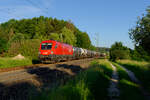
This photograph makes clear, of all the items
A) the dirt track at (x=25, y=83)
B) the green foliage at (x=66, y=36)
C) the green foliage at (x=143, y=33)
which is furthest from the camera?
the green foliage at (x=66, y=36)

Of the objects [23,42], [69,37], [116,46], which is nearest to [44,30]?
[69,37]

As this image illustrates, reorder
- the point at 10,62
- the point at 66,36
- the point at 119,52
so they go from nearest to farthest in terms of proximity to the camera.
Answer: the point at 10,62 < the point at 119,52 < the point at 66,36

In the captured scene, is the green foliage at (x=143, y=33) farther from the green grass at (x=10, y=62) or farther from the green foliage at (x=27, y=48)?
the green foliage at (x=27, y=48)

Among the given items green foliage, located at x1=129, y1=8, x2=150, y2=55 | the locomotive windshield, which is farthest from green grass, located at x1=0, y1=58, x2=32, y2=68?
green foliage, located at x1=129, y1=8, x2=150, y2=55

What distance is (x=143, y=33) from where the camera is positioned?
13.4m

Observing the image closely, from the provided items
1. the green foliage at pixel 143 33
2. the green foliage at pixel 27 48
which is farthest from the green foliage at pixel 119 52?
the green foliage at pixel 143 33

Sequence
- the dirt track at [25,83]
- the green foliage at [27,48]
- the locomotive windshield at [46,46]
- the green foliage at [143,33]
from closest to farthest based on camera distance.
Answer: the dirt track at [25,83]
the green foliage at [143,33]
the locomotive windshield at [46,46]
the green foliage at [27,48]

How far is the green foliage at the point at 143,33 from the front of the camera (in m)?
12.9

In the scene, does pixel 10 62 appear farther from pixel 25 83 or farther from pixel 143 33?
pixel 143 33

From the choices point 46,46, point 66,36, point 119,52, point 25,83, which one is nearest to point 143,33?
point 25,83

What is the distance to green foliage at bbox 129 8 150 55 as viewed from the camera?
1285cm

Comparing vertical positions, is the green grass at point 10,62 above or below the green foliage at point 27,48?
below

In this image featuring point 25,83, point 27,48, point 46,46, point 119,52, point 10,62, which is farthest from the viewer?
point 119,52

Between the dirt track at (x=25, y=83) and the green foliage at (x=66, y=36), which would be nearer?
the dirt track at (x=25, y=83)
